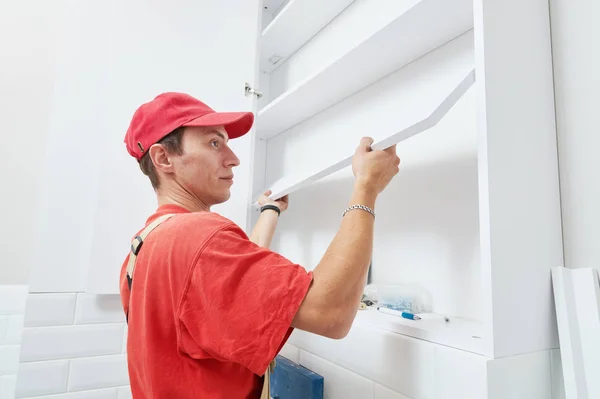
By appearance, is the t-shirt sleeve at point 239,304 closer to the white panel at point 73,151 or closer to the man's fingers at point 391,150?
the man's fingers at point 391,150

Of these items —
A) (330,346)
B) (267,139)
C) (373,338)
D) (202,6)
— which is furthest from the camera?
(267,139)

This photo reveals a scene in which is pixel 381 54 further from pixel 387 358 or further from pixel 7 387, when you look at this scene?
pixel 7 387

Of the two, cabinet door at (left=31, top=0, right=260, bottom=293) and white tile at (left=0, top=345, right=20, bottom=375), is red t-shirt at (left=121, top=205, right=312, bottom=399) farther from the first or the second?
white tile at (left=0, top=345, right=20, bottom=375)

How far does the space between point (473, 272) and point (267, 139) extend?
1.24 metres

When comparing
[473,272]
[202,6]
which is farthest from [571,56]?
[202,6]

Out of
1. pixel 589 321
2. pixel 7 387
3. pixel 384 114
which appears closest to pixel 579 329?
pixel 589 321

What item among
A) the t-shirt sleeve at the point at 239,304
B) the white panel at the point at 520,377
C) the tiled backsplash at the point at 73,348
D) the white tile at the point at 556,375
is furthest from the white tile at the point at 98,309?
the white tile at the point at 556,375

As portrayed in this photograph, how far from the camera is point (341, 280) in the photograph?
0.60m

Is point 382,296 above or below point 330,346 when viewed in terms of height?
above

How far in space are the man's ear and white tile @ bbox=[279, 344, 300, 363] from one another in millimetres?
690

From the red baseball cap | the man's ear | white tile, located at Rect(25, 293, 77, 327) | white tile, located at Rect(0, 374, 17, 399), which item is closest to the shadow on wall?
the red baseball cap

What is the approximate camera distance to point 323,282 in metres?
0.59

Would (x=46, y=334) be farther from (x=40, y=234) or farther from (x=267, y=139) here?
(x=267, y=139)

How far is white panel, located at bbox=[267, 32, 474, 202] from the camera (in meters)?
0.76
